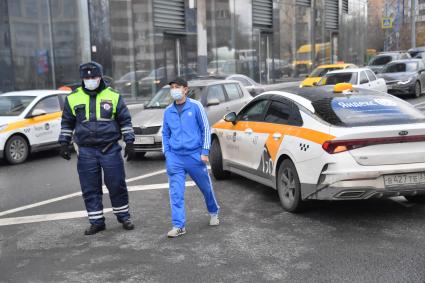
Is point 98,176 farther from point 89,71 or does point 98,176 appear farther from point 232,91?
point 232,91

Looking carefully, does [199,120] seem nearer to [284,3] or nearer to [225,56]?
[225,56]

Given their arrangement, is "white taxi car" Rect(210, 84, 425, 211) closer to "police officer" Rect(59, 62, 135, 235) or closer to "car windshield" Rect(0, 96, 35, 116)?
"police officer" Rect(59, 62, 135, 235)

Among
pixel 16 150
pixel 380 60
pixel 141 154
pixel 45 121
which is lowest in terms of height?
pixel 141 154

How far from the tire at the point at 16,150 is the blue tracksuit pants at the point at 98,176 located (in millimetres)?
5708

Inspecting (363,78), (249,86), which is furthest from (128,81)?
(363,78)

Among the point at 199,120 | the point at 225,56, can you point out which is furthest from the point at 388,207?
the point at 225,56

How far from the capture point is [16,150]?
11188 mm

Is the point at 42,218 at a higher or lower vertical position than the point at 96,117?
lower

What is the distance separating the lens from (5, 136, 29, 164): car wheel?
36.1ft

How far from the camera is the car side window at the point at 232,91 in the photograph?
1303cm

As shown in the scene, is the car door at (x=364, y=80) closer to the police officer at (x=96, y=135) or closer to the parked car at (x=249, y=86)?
the parked car at (x=249, y=86)

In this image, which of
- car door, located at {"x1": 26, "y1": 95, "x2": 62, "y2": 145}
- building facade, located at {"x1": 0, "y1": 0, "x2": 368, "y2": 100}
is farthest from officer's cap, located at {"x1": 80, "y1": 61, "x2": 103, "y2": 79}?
building facade, located at {"x1": 0, "y1": 0, "x2": 368, "y2": 100}

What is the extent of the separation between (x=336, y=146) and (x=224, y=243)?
1.51 meters

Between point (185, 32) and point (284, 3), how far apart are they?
32.4 ft
